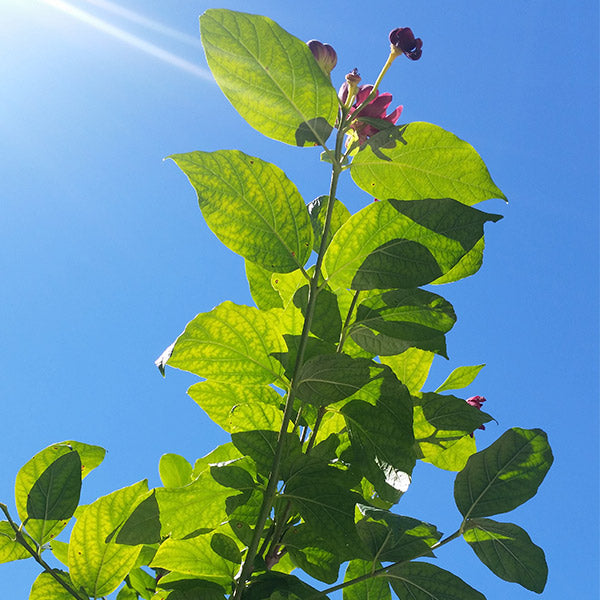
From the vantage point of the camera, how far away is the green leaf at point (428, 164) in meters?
1.05

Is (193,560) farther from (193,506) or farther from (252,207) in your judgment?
(252,207)

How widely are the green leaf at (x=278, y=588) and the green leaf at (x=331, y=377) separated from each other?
0.92 ft

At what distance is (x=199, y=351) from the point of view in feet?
3.44

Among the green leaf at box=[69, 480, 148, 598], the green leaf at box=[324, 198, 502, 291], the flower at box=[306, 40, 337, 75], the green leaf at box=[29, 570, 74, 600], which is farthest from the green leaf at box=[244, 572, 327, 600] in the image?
the flower at box=[306, 40, 337, 75]

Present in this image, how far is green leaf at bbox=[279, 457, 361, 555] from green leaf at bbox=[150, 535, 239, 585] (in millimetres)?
197

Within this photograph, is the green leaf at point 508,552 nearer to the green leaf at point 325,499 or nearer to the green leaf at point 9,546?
the green leaf at point 325,499

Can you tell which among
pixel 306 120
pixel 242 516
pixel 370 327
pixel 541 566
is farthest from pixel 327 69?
pixel 541 566

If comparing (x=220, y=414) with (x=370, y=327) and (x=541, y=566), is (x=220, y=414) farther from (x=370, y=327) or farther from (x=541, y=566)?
(x=541, y=566)

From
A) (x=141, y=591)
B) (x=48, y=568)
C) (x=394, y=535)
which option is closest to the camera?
(x=394, y=535)

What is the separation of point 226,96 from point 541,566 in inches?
37.7

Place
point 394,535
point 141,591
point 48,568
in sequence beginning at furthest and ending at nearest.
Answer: point 141,591
point 48,568
point 394,535

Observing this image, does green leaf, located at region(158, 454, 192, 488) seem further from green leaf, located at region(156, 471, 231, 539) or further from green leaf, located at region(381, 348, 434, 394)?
green leaf, located at region(381, 348, 434, 394)

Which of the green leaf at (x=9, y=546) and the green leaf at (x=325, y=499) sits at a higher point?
the green leaf at (x=325, y=499)

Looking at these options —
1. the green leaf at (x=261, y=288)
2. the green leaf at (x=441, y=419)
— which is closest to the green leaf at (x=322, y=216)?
the green leaf at (x=261, y=288)
